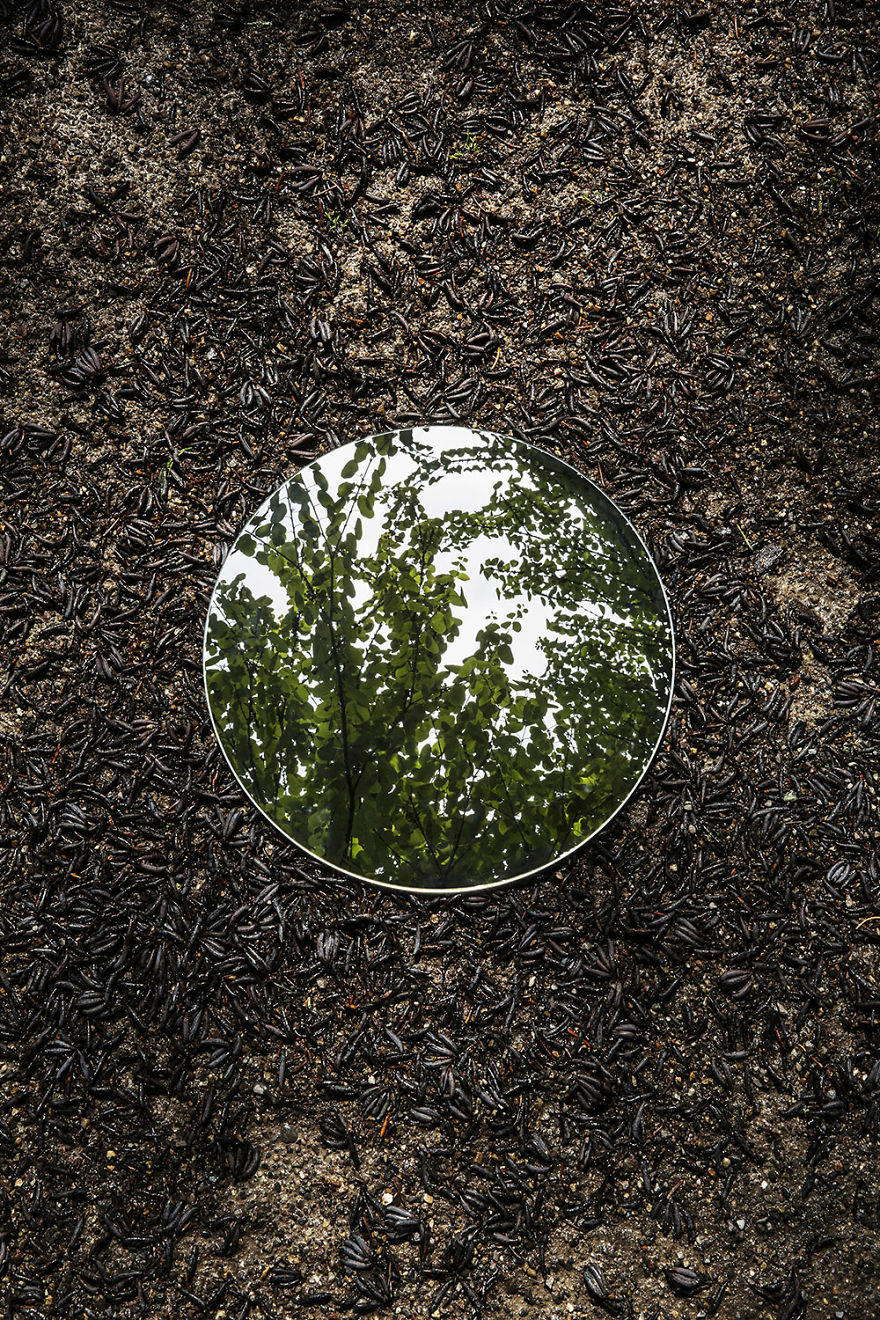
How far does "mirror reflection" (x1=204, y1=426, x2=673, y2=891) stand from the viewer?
244cm

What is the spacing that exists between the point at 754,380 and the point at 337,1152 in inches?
105

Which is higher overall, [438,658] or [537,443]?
[537,443]

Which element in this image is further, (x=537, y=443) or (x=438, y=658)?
(x=537, y=443)

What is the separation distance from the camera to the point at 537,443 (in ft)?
9.42

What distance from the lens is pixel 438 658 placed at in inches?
100

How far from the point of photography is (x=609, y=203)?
10.1 feet

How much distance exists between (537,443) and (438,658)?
836mm

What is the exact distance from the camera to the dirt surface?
89.7 inches

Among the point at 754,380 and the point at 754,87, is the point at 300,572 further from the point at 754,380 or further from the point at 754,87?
the point at 754,87

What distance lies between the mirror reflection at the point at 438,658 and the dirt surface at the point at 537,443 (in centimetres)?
13

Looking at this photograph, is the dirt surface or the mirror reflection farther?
the mirror reflection

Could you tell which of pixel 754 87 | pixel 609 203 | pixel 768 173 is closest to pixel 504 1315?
pixel 609 203

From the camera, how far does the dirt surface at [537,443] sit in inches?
89.7

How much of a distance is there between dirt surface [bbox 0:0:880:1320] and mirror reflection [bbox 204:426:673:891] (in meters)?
0.13
